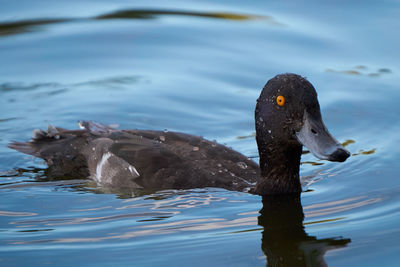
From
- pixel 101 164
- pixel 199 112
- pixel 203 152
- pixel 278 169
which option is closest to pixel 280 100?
pixel 278 169

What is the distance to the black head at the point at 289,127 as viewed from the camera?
7195 mm

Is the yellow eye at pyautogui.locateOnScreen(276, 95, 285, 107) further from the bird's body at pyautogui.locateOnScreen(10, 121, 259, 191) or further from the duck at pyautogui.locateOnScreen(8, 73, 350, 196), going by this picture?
the bird's body at pyautogui.locateOnScreen(10, 121, 259, 191)

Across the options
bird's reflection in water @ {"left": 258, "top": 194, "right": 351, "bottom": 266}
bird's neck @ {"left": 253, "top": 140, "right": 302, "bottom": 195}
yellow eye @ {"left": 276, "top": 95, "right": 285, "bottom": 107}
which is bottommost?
bird's reflection in water @ {"left": 258, "top": 194, "right": 351, "bottom": 266}

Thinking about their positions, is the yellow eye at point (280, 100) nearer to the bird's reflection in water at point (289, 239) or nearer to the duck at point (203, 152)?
the duck at point (203, 152)

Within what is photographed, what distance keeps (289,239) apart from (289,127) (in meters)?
1.33

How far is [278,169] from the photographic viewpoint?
784cm

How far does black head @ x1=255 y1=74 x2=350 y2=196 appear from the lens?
7195 mm

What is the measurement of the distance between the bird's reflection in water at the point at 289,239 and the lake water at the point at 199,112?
2 centimetres

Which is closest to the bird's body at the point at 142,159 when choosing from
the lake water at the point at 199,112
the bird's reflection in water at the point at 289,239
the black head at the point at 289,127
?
the lake water at the point at 199,112

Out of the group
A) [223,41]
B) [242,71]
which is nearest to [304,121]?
[242,71]

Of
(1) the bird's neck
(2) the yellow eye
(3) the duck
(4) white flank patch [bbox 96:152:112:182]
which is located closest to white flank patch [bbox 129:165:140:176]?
(3) the duck

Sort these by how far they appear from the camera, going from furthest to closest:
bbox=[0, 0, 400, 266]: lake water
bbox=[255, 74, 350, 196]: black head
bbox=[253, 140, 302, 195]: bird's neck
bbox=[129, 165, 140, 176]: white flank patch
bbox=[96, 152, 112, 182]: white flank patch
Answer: bbox=[96, 152, 112, 182]: white flank patch < bbox=[129, 165, 140, 176]: white flank patch < bbox=[253, 140, 302, 195]: bird's neck < bbox=[255, 74, 350, 196]: black head < bbox=[0, 0, 400, 266]: lake water

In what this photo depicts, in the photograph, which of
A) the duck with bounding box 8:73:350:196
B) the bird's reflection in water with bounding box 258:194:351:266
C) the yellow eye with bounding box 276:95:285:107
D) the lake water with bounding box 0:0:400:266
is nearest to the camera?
the bird's reflection in water with bounding box 258:194:351:266

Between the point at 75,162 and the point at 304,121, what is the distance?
2900mm
